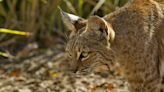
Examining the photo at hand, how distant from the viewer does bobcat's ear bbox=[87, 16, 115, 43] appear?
85.1 inches

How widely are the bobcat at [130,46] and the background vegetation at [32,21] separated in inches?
79.0

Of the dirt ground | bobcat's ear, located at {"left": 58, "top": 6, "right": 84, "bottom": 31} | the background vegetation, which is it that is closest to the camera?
bobcat's ear, located at {"left": 58, "top": 6, "right": 84, "bottom": 31}

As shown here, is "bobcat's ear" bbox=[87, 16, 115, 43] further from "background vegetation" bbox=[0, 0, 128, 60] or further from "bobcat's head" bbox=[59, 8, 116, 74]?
"background vegetation" bbox=[0, 0, 128, 60]

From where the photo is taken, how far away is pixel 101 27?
7.40 feet

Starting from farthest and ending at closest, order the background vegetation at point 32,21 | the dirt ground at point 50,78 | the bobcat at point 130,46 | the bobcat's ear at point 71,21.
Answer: the background vegetation at point 32,21 → the dirt ground at point 50,78 → the bobcat's ear at point 71,21 → the bobcat at point 130,46

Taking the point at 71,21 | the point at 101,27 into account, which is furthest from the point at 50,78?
the point at 101,27

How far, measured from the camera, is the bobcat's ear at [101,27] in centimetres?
216

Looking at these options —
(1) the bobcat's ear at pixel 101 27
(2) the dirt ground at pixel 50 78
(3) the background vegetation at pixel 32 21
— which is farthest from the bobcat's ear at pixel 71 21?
(3) the background vegetation at pixel 32 21

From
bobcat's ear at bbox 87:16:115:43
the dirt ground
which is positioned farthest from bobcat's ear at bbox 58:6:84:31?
the dirt ground

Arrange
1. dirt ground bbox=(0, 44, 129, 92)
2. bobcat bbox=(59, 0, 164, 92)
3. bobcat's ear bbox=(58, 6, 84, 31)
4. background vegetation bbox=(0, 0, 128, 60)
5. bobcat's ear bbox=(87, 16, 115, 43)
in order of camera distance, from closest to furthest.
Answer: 1. bobcat's ear bbox=(87, 16, 115, 43)
2. bobcat bbox=(59, 0, 164, 92)
3. bobcat's ear bbox=(58, 6, 84, 31)
4. dirt ground bbox=(0, 44, 129, 92)
5. background vegetation bbox=(0, 0, 128, 60)

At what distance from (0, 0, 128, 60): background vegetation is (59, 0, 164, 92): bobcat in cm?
201

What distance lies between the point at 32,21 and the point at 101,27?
2.72 metres

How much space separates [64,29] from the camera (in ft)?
16.3

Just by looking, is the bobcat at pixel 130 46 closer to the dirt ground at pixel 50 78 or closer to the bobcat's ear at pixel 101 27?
the bobcat's ear at pixel 101 27
